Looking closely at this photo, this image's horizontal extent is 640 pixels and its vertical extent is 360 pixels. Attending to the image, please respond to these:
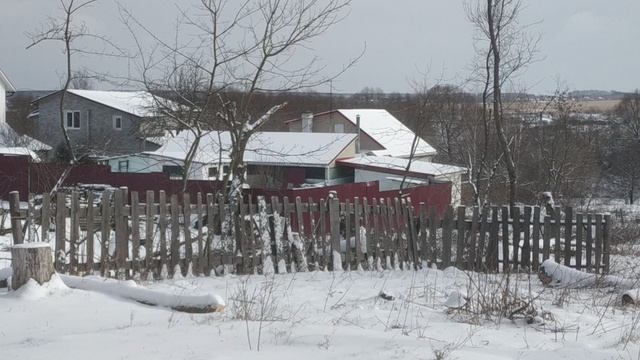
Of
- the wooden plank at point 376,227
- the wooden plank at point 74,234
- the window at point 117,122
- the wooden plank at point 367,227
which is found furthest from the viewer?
the window at point 117,122

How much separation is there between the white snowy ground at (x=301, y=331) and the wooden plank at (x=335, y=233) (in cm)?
315

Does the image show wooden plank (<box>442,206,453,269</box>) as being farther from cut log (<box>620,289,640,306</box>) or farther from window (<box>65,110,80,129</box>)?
window (<box>65,110,80,129</box>)

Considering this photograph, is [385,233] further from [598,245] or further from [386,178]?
[386,178]

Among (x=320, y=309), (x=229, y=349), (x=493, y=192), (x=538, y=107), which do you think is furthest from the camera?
(x=493, y=192)

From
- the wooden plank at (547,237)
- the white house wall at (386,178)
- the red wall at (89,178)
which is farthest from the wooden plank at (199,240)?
the white house wall at (386,178)

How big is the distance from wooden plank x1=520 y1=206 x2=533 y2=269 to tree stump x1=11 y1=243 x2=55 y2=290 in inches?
293

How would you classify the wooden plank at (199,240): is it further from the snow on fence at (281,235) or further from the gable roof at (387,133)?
the gable roof at (387,133)

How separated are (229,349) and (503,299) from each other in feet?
9.02

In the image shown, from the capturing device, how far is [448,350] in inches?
166

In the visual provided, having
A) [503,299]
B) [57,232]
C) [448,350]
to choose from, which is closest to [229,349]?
[448,350]

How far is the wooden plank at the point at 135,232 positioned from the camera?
848 centimetres

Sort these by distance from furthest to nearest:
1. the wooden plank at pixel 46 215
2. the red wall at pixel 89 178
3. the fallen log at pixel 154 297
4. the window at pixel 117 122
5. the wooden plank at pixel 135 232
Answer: the window at pixel 117 122 < the red wall at pixel 89 178 < the wooden plank at pixel 135 232 < the wooden plank at pixel 46 215 < the fallen log at pixel 154 297

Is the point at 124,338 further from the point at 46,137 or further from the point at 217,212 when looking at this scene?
the point at 46,137

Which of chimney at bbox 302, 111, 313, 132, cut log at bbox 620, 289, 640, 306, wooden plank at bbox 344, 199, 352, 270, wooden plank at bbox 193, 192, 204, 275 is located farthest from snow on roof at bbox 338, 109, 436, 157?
cut log at bbox 620, 289, 640, 306
